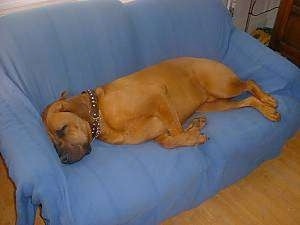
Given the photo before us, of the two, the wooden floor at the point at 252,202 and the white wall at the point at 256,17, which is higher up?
the white wall at the point at 256,17

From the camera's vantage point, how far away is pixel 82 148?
1.77 meters

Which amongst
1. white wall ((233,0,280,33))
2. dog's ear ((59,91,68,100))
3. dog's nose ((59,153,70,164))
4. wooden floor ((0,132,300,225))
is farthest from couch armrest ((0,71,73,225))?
white wall ((233,0,280,33))

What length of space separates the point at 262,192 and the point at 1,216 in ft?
5.36

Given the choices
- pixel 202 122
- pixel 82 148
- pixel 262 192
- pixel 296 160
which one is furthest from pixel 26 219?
pixel 296 160

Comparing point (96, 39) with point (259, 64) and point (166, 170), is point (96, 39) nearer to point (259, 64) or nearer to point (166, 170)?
point (166, 170)

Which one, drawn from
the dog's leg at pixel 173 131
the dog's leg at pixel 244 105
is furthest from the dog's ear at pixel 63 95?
the dog's leg at pixel 244 105

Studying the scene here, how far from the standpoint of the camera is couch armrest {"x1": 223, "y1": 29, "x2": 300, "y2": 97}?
2307mm

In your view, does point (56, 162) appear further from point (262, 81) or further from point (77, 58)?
point (262, 81)

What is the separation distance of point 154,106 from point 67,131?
52cm

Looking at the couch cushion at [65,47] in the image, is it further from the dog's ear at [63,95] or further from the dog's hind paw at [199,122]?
the dog's hind paw at [199,122]

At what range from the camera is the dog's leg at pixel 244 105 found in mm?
2117

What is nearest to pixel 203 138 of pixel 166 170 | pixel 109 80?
pixel 166 170

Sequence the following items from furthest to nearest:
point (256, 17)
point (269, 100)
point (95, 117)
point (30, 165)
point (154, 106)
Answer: point (256, 17), point (269, 100), point (154, 106), point (95, 117), point (30, 165)

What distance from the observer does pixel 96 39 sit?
2.10 metres
